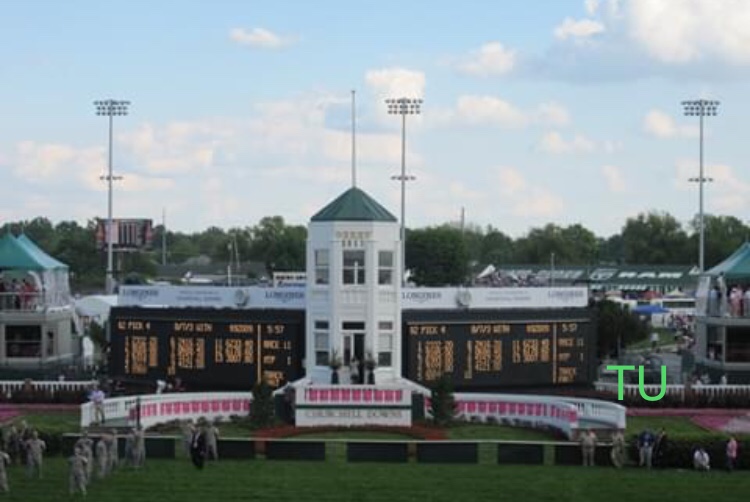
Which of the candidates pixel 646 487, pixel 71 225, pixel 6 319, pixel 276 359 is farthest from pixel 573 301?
pixel 71 225

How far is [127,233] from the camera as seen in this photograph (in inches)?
3275

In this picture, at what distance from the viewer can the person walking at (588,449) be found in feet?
106

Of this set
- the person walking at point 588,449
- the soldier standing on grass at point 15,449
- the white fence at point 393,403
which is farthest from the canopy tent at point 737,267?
the soldier standing on grass at point 15,449

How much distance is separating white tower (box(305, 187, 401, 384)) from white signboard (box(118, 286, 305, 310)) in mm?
1431

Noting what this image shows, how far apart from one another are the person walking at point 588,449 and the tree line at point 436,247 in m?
92.4

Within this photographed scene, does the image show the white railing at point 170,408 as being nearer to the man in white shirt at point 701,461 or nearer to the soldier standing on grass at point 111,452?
the soldier standing on grass at point 111,452

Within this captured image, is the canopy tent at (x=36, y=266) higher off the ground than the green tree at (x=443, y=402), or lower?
higher

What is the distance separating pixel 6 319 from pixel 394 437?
859 inches

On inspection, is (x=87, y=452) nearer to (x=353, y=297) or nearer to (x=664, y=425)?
(x=353, y=297)

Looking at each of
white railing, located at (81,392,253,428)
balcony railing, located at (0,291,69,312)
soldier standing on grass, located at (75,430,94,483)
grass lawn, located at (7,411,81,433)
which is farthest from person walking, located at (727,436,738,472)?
balcony railing, located at (0,291,69,312)

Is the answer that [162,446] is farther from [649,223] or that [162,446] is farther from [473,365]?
[649,223]

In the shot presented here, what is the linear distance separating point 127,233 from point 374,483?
187 feet

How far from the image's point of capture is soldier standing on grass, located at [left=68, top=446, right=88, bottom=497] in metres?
26.8

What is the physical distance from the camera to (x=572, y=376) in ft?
150
